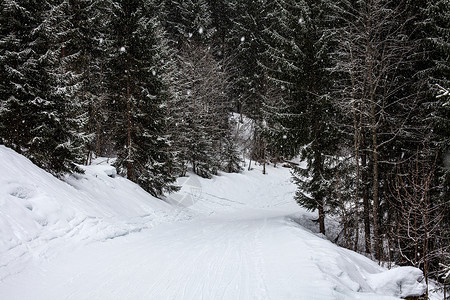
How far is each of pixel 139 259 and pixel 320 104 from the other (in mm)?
9671

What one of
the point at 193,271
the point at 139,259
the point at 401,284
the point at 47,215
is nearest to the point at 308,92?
the point at 401,284

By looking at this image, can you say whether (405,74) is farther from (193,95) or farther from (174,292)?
(193,95)

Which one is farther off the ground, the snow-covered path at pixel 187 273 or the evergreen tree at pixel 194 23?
the evergreen tree at pixel 194 23

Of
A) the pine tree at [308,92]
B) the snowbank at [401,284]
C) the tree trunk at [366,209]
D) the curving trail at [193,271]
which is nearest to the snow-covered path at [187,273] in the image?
the curving trail at [193,271]

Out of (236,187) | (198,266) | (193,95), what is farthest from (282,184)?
(198,266)

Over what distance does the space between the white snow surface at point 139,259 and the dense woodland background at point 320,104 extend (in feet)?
5.65

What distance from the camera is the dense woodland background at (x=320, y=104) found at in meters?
8.46

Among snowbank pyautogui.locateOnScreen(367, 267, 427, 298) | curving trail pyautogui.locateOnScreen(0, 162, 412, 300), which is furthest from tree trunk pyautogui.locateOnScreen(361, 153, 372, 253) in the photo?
snowbank pyautogui.locateOnScreen(367, 267, 427, 298)

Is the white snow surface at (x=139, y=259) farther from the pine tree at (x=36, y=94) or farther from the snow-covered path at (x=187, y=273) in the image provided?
the pine tree at (x=36, y=94)

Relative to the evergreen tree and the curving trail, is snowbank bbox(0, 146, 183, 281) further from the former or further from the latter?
the evergreen tree

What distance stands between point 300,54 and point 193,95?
14.4 meters

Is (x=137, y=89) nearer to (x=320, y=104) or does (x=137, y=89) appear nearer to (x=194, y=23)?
(x=320, y=104)

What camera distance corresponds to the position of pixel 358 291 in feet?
14.5

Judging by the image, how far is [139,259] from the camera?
5688 mm
